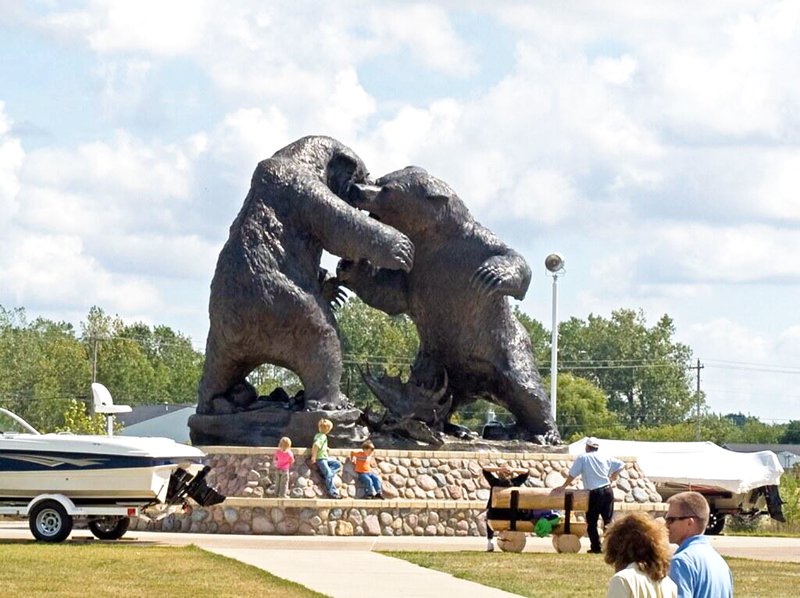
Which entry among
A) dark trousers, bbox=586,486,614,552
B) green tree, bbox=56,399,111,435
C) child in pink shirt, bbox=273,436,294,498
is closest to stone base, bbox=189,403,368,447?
child in pink shirt, bbox=273,436,294,498

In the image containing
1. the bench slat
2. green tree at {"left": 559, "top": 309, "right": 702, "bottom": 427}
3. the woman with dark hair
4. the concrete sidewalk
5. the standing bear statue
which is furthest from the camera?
green tree at {"left": 559, "top": 309, "right": 702, "bottom": 427}

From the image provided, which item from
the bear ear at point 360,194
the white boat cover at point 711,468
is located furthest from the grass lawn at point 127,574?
the white boat cover at point 711,468

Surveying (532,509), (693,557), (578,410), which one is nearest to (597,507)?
(532,509)

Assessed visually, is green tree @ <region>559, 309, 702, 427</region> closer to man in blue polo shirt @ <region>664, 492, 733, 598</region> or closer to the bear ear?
the bear ear

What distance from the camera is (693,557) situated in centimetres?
845

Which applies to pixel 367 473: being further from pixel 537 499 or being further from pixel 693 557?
pixel 693 557

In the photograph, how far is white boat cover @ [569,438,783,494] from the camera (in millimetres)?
32309

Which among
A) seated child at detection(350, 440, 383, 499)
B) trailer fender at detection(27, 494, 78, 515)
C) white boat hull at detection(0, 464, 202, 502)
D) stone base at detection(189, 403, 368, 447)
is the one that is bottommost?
trailer fender at detection(27, 494, 78, 515)

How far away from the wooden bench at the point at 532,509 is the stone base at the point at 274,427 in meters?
4.09

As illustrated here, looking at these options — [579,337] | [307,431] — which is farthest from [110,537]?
[579,337]

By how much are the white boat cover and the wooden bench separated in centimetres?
1027

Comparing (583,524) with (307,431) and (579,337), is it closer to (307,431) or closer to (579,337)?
(307,431)

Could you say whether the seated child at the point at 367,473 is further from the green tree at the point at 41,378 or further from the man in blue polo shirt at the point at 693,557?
the green tree at the point at 41,378

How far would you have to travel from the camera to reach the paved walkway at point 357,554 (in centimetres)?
1581
